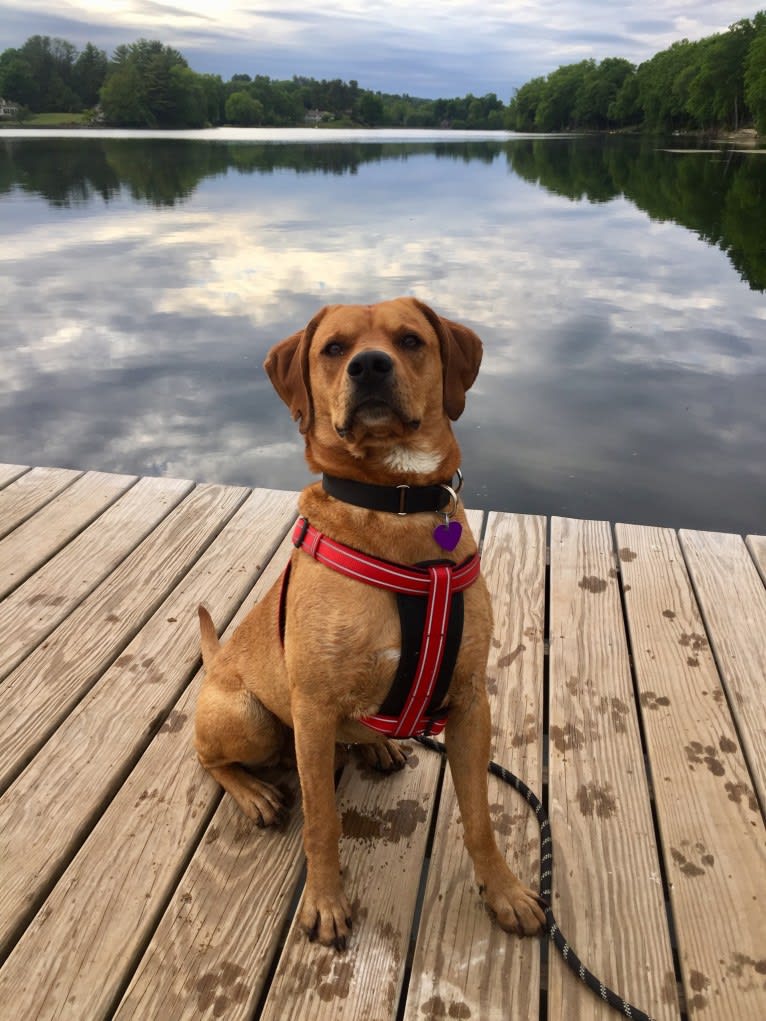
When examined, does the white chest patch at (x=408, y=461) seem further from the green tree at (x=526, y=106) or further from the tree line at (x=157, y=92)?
the green tree at (x=526, y=106)

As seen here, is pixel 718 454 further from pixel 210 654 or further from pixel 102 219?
pixel 102 219

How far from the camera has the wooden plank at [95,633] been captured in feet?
8.96

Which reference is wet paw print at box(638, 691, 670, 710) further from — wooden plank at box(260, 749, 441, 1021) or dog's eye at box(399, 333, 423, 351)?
dog's eye at box(399, 333, 423, 351)

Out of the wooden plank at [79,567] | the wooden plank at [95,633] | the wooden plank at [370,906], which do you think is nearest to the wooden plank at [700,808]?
the wooden plank at [370,906]

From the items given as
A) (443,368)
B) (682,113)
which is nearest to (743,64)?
(682,113)

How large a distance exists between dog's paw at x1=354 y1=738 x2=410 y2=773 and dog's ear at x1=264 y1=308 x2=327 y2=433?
1.12 metres

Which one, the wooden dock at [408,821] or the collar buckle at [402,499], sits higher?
the collar buckle at [402,499]

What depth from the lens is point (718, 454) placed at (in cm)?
692

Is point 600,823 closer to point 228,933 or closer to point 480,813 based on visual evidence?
point 480,813

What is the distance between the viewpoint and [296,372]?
2.23 meters

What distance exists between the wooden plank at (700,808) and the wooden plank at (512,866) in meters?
0.40

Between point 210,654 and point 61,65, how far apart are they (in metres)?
130

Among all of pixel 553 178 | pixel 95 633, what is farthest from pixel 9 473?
pixel 553 178

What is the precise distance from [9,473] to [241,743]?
325 cm
